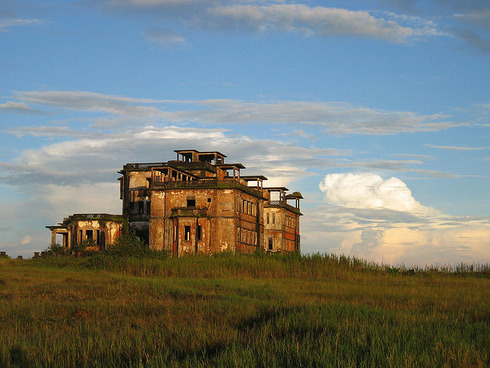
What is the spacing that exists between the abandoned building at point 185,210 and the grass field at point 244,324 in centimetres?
2191

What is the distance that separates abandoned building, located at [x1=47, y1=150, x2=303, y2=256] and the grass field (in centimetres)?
2191

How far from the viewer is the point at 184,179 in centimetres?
5691

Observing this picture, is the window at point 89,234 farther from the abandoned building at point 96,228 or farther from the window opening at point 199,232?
the window opening at point 199,232

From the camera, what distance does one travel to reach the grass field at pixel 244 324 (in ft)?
28.3

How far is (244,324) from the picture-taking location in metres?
13.3

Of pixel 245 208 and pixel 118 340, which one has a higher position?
pixel 245 208

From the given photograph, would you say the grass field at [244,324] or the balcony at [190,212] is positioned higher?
the balcony at [190,212]

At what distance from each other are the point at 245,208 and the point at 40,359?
4582 centimetres

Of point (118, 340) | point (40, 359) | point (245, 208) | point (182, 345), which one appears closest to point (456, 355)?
point (182, 345)

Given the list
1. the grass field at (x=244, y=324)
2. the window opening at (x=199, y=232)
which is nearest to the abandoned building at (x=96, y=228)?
the window opening at (x=199, y=232)

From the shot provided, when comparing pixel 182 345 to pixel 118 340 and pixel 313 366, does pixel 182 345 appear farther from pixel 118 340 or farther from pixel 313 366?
pixel 313 366


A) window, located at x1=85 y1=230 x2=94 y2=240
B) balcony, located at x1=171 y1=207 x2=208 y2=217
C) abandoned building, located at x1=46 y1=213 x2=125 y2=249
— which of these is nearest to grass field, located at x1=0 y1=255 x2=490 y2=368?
balcony, located at x1=171 y1=207 x2=208 y2=217

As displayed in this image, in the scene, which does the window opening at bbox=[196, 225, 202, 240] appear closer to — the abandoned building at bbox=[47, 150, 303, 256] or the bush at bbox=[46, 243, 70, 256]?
the abandoned building at bbox=[47, 150, 303, 256]

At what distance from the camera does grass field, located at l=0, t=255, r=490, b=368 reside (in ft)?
28.3
